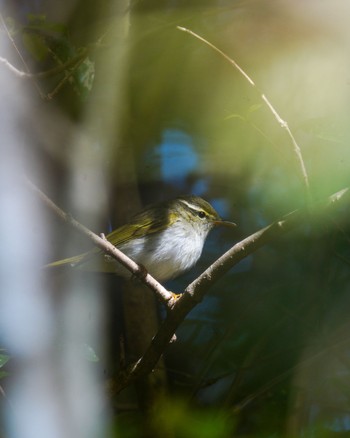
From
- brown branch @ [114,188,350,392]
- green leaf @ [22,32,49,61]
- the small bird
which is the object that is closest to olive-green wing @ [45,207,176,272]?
the small bird

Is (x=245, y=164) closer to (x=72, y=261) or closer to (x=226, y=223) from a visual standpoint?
(x=226, y=223)

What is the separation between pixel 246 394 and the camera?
1.17 m

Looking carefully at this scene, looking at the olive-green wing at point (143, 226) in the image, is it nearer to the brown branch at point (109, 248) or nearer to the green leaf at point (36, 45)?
the brown branch at point (109, 248)

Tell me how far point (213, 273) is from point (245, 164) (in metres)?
0.31

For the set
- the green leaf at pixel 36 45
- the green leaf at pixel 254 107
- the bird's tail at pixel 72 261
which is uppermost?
the green leaf at pixel 36 45

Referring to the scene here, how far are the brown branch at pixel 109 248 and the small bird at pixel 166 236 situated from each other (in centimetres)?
20

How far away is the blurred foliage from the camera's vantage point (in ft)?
3.68

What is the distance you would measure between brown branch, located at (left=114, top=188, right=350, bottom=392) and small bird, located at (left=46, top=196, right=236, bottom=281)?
0.86 ft

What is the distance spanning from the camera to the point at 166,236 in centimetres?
138

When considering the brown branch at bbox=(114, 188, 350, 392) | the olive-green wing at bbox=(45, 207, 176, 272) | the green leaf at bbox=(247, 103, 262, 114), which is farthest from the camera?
the olive-green wing at bbox=(45, 207, 176, 272)

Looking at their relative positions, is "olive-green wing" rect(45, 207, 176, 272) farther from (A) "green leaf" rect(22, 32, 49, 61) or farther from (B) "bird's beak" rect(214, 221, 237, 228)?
(A) "green leaf" rect(22, 32, 49, 61)

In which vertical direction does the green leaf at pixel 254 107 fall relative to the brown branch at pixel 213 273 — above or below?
above

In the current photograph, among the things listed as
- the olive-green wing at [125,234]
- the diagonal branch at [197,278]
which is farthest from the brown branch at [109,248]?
the olive-green wing at [125,234]

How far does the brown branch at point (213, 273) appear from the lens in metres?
0.89
